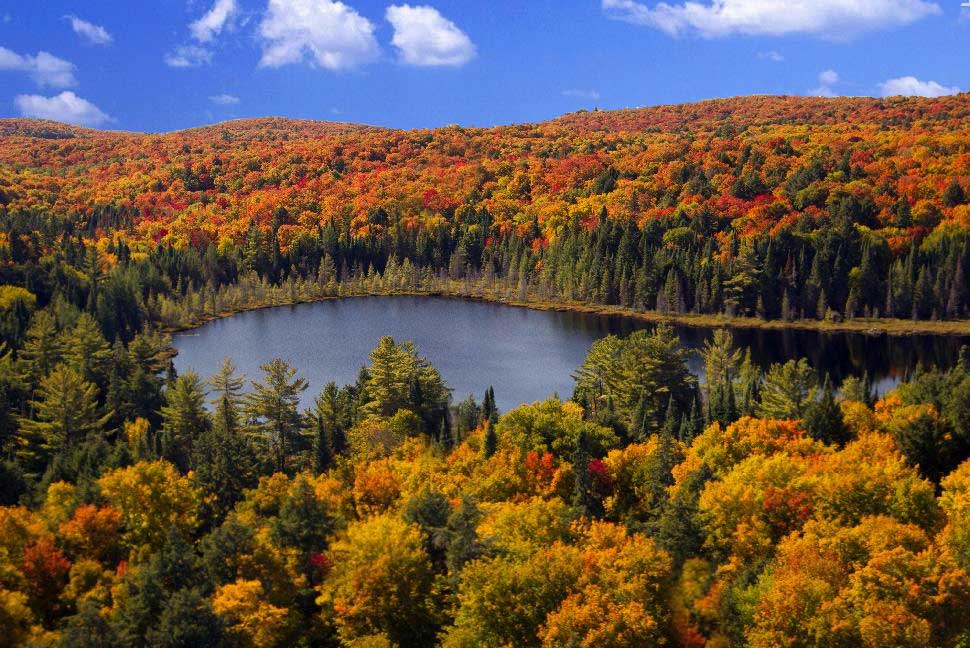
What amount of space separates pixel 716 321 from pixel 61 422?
310ft

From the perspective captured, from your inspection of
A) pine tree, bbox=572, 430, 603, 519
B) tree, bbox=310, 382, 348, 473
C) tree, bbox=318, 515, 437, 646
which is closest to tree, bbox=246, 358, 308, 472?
tree, bbox=310, 382, 348, 473

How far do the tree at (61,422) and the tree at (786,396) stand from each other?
167 feet

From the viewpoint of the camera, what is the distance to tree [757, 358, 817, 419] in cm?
6762

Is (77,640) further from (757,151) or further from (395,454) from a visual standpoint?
(757,151)

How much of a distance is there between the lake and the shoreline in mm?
2239

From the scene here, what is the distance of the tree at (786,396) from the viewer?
67625mm

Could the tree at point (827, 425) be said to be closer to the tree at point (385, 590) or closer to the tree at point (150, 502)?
the tree at point (385, 590)

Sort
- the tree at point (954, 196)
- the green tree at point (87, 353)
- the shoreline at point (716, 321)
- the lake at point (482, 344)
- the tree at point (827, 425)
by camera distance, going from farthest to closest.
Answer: the tree at point (954, 196) → the shoreline at point (716, 321) → the lake at point (482, 344) → the green tree at point (87, 353) → the tree at point (827, 425)

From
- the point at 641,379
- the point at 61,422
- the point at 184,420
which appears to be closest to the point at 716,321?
the point at 641,379

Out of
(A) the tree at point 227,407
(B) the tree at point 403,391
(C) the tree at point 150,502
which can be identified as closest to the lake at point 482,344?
(A) the tree at point 227,407

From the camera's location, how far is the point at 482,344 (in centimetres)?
11981

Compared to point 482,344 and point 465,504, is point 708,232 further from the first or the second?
point 465,504

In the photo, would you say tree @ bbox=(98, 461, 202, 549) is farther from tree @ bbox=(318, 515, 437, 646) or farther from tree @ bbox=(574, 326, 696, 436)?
tree @ bbox=(574, 326, 696, 436)

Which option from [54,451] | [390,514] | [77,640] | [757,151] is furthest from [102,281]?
[757,151]
